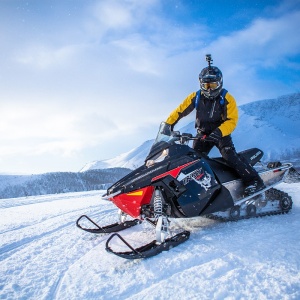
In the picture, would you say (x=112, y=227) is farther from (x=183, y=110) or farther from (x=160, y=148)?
(x=183, y=110)

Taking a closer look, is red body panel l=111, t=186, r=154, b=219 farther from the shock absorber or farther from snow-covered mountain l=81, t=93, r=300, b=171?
snow-covered mountain l=81, t=93, r=300, b=171

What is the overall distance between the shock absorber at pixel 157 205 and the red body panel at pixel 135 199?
5.0 inches

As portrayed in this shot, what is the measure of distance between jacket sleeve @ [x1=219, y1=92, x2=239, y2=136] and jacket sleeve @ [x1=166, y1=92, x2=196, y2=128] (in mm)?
605

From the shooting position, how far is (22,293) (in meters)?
2.10

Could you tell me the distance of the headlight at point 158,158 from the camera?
336 centimetres

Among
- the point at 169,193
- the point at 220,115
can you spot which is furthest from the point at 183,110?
the point at 169,193

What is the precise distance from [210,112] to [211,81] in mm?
499

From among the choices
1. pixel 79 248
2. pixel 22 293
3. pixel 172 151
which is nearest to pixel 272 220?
pixel 172 151

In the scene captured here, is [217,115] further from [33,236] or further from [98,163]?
[98,163]

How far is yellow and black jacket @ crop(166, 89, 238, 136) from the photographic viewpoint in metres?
3.96

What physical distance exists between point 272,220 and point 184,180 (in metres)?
1.68

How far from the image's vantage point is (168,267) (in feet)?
7.89

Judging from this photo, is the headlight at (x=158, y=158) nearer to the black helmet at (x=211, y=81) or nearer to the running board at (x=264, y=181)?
the running board at (x=264, y=181)

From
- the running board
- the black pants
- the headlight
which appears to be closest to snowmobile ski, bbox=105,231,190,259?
the headlight
